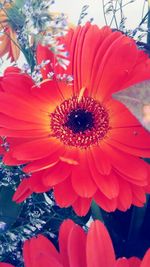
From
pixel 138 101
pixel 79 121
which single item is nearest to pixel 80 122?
pixel 79 121

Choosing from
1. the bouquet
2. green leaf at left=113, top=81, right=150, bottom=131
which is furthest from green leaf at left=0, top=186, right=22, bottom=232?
green leaf at left=113, top=81, right=150, bottom=131

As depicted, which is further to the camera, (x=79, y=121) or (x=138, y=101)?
(x=79, y=121)

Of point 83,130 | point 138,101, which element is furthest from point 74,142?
point 138,101

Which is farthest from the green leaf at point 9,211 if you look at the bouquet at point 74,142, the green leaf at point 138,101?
the green leaf at point 138,101

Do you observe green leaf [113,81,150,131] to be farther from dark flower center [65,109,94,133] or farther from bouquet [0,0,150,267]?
dark flower center [65,109,94,133]

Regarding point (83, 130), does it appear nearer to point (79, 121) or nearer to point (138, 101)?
point (79, 121)

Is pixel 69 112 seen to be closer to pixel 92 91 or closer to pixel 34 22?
pixel 92 91
